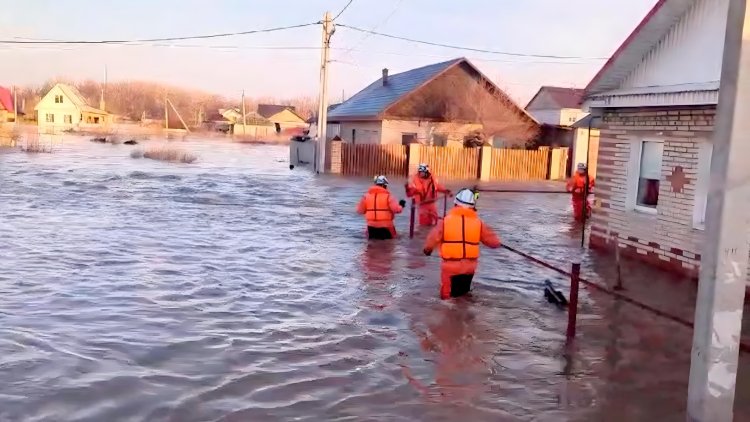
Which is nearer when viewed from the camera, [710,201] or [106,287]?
[710,201]

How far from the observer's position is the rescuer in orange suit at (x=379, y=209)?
491 inches

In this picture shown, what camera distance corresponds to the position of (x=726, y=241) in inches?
150

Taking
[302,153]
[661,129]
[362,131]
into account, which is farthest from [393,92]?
[661,129]

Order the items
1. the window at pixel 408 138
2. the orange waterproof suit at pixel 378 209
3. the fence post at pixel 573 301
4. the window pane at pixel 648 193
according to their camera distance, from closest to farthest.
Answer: the fence post at pixel 573 301, the window pane at pixel 648 193, the orange waterproof suit at pixel 378 209, the window at pixel 408 138

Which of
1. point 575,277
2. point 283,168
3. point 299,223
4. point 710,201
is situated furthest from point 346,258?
point 283,168

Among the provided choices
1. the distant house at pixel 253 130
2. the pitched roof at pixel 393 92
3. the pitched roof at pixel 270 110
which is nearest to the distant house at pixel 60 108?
the distant house at pixel 253 130

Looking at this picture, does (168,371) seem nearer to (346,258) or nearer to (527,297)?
(527,297)

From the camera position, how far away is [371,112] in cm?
3478

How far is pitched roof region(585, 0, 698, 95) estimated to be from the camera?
1009cm

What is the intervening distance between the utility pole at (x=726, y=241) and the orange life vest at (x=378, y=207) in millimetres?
8692

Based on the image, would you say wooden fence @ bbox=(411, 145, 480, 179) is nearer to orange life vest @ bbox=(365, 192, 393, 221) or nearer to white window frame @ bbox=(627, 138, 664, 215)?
orange life vest @ bbox=(365, 192, 393, 221)

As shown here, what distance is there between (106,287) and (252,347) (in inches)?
118

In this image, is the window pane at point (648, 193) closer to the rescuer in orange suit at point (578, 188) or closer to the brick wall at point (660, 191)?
the brick wall at point (660, 191)

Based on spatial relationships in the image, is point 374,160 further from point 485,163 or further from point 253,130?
point 253,130
